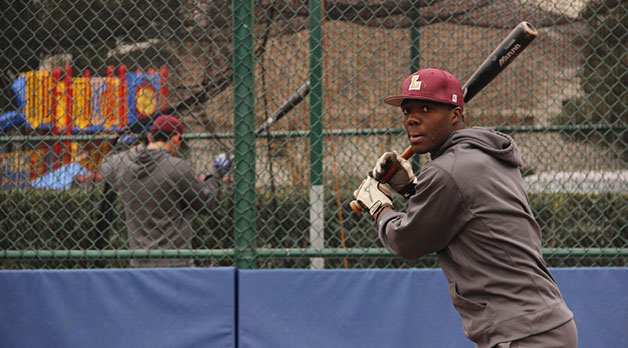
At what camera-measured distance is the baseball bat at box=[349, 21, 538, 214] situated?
2.82 metres

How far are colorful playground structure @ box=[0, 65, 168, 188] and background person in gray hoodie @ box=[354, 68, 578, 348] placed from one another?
8.30 feet

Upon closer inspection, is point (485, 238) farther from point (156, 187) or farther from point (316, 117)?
point (156, 187)

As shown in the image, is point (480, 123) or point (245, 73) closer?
point (245, 73)

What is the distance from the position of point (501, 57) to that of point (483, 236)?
3.63 ft

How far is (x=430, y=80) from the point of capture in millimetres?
2432

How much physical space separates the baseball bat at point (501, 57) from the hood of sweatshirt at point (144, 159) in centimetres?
239

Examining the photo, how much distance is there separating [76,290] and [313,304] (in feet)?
4.88

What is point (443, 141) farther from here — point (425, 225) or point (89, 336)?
point (89, 336)

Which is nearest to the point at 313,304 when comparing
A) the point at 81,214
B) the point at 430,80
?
the point at 430,80

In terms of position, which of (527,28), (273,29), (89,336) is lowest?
(89,336)

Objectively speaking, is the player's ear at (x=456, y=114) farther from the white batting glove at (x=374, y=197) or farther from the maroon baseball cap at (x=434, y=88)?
the white batting glove at (x=374, y=197)

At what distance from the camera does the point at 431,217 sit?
2.30 metres

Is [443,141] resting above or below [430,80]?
below

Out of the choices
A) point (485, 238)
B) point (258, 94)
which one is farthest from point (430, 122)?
point (258, 94)
